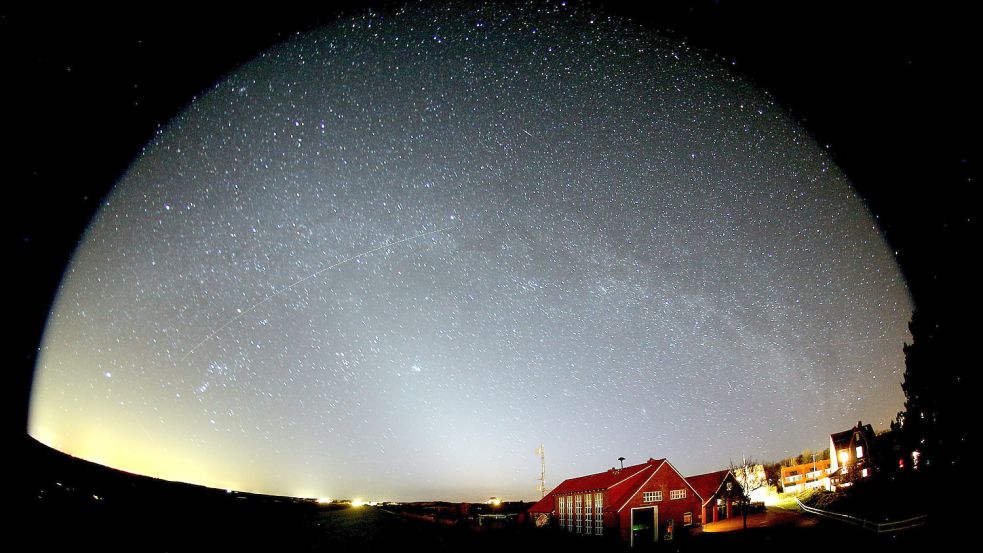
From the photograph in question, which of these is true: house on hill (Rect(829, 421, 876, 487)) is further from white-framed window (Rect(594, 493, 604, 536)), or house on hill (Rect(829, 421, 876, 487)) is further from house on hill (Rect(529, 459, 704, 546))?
white-framed window (Rect(594, 493, 604, 536))

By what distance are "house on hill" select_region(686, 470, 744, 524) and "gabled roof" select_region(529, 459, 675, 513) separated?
5.74m

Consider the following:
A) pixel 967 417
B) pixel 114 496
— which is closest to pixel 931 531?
pixel 967 417

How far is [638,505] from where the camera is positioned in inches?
1409

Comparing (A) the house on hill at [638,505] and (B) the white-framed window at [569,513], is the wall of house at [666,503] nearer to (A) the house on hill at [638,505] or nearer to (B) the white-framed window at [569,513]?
(A) the house on hill at [638,505]

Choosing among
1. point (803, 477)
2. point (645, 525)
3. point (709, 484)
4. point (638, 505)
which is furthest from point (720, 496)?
point (803, 477)

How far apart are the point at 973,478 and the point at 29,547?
34713 mm

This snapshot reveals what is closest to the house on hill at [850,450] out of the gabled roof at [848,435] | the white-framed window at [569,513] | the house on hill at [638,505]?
the gabled roof at [848,435]

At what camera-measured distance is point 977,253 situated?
20.8 meters

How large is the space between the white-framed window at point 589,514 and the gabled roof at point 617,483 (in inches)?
30.3

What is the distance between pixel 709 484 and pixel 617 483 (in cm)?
1069

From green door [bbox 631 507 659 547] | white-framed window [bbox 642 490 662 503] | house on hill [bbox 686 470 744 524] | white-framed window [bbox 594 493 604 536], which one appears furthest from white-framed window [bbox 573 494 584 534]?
house on hill [bbox 686 470 744 524]

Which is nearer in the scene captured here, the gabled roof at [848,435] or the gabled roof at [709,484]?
the gabled roof at [709,484]

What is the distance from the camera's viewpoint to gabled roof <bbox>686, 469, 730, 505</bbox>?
40188 mm

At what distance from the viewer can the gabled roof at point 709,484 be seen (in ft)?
132
